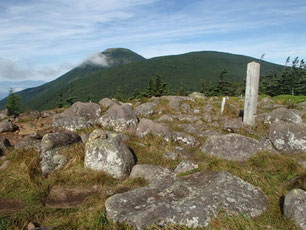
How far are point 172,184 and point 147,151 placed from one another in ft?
11.0

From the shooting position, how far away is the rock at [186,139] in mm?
9406

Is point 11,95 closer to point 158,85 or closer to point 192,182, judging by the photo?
point 158,85

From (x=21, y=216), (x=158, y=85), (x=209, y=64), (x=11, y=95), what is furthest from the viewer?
(x=209, y=64)

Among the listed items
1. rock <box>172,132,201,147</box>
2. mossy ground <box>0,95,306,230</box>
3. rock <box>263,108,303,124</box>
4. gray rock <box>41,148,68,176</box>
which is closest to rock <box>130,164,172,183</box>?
mossy ground <box>0,95,306,230</box>

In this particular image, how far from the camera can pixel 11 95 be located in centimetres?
2758

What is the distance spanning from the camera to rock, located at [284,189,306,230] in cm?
372

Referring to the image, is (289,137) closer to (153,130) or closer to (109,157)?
(153,130)

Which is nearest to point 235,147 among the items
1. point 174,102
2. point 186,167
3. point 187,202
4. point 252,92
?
point 186,167

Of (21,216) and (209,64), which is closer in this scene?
(21,216)

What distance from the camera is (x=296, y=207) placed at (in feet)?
12.7

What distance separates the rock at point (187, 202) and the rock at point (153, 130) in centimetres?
436

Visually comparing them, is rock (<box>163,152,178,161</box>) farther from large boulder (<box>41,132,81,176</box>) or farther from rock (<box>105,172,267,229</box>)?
large boulder (<box>41,132,81,176</box>)

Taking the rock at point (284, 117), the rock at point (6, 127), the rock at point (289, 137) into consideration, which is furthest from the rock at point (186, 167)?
the rock at point (6, 127)

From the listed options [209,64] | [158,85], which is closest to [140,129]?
[158,85]
